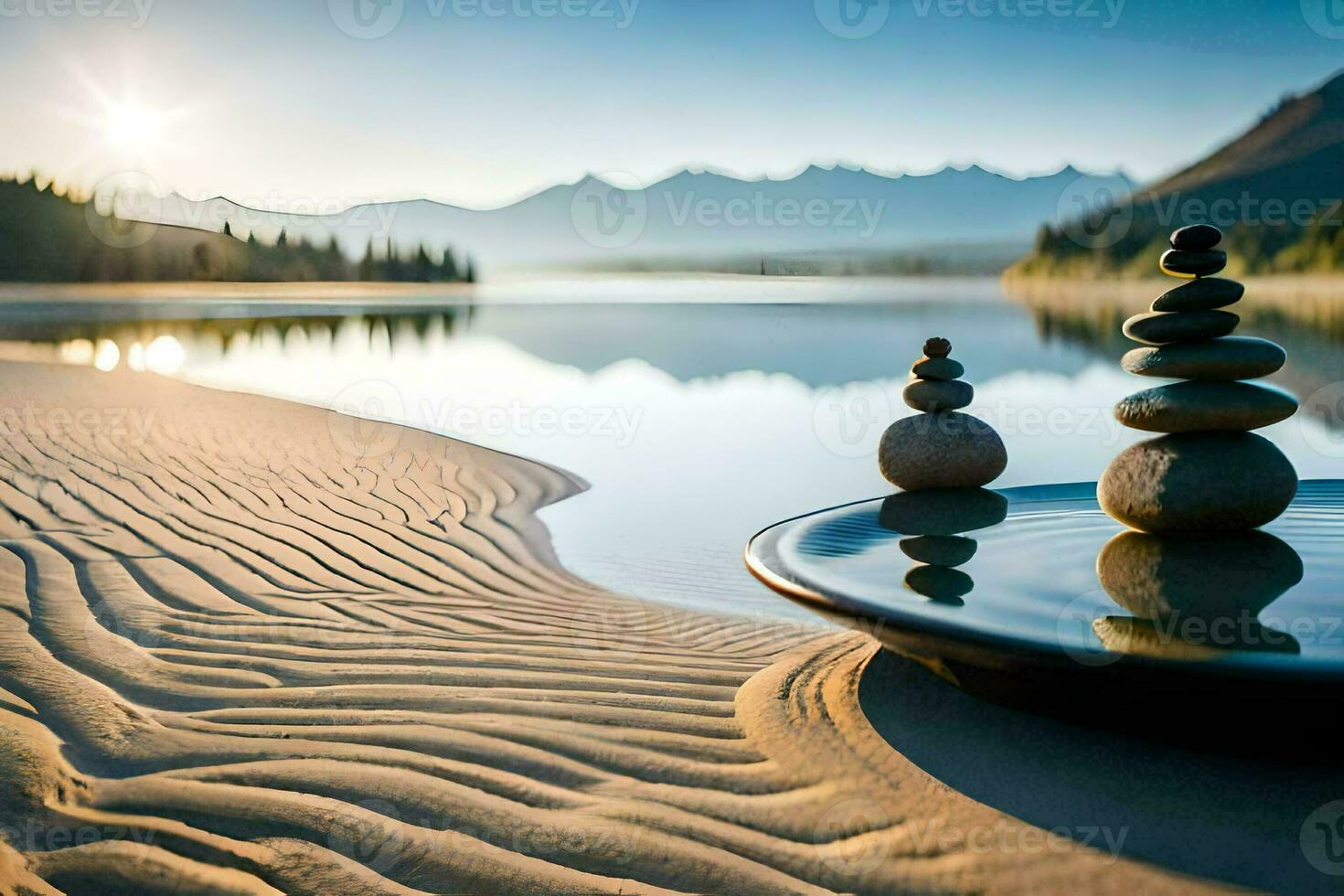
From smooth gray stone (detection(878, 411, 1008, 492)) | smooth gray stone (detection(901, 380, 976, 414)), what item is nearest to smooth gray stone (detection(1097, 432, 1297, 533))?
smooth gray stone (detection(878, 411, 1008, 492))

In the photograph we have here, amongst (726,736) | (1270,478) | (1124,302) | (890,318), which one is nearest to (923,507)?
(1270,478)

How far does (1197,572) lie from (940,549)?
108cm

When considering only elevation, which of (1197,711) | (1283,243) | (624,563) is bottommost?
(624,563)

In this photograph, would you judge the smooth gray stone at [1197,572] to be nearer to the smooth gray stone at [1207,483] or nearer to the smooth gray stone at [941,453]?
the smooth gray stone at [1207,483]

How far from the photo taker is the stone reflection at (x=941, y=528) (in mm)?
3816

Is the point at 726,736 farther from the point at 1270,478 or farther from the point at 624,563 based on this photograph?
the point at 624,563

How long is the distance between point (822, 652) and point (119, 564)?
4263mm

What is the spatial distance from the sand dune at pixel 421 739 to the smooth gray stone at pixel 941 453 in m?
1.46

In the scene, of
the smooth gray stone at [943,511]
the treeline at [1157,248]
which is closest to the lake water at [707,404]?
the smooth gray stone at [943,511]

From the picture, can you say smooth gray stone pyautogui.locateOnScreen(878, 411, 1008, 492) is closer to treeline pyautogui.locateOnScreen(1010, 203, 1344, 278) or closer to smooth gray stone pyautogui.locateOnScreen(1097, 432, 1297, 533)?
smooth gray stone pyautogui.locateOnScreen(1097, 432, 1297, 533)

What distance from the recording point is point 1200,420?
12.9 ft

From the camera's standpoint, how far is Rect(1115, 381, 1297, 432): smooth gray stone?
389 cm

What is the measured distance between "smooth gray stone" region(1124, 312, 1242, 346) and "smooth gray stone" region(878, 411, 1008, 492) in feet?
6.42

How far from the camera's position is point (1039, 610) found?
11.3 feet
